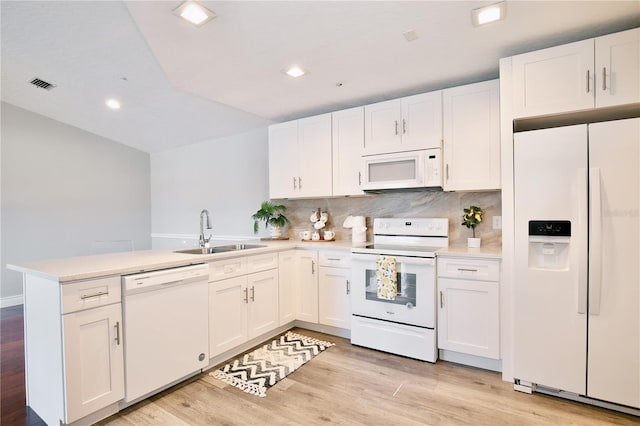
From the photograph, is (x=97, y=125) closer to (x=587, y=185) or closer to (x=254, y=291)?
(x=254, y=291)

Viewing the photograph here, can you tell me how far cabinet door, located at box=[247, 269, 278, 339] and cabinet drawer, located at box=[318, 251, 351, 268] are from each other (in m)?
0.48

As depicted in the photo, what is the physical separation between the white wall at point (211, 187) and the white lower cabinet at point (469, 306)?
273cm

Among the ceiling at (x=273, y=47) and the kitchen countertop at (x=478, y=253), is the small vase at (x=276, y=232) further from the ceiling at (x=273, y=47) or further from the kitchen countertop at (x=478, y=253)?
the kitchen countertop at (x=478, y=253)

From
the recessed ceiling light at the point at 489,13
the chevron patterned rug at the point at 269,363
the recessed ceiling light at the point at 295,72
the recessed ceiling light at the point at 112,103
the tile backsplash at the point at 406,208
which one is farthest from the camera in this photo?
the recessed ceiling light at the point at 112,103

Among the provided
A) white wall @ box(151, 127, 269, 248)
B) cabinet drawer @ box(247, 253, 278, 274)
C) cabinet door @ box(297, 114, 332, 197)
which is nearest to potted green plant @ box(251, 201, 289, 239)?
cabinet door @ box(297, 114, 332, 197)

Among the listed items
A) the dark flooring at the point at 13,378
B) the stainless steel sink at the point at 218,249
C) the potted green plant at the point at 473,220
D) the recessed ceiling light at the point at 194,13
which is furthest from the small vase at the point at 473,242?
the dark flooring at the point at 13,378

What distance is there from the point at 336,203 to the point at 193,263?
1.91 metres

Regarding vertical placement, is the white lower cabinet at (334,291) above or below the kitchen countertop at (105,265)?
below

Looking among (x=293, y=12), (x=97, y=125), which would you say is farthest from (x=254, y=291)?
(x=97, y=125)

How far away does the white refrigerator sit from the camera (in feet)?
6.30

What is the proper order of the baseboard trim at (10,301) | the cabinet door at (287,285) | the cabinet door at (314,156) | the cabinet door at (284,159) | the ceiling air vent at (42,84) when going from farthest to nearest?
the baseboard trim at (10,301) < the ceiling air vent at (42,84) < the cabinet door at (284,159) < the cabinet door at (314,156) < the cabinet door at (287,285)

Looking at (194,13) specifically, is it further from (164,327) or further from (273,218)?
(273,218)

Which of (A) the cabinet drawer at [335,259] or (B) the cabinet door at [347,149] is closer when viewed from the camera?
(A) the cabinet drawer at [335,259]

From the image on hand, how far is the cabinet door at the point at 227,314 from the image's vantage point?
98.7 inches
